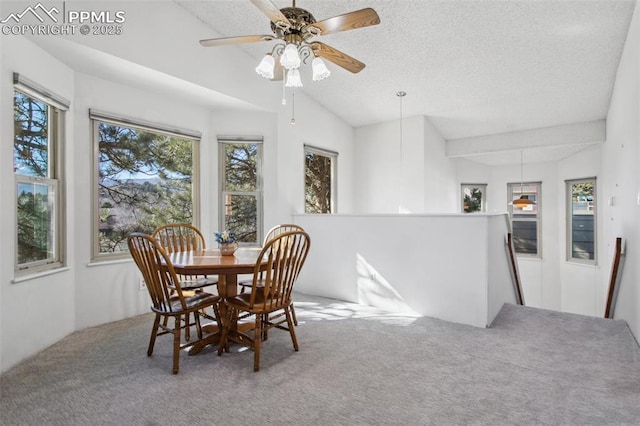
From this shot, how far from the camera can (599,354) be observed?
259 centimetres

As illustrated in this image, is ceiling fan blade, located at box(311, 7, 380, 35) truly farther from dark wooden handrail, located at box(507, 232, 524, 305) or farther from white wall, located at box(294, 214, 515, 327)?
dark wooden handrail, located at box(507, 232, 524, 305)

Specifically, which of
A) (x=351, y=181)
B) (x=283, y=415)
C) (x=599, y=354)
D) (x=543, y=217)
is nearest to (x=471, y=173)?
(x=543, y=217)

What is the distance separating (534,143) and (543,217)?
7.90 feet

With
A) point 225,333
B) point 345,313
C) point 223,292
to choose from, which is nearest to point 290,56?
point 223,292

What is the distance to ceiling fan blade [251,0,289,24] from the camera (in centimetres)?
196

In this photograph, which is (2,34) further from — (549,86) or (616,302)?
(616,302)

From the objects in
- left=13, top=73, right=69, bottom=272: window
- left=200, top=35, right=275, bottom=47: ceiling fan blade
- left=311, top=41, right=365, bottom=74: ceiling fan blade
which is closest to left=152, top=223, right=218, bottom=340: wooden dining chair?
left=13, top=73, right=69, bottom=272: window

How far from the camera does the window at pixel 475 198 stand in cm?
766

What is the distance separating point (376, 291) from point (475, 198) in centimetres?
495

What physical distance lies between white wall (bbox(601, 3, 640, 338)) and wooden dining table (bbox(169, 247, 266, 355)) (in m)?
3.10

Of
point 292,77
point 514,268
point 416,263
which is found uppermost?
point 292,77

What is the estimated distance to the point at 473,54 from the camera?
3.72 meters

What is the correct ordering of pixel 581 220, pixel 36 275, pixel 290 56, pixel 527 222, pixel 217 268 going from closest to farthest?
pixel 290 56
pixel 217 268
pixel 36 275
pixel 581 220
pixel 527 222

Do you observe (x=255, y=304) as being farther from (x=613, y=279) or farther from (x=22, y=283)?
(x=613, y=279)
